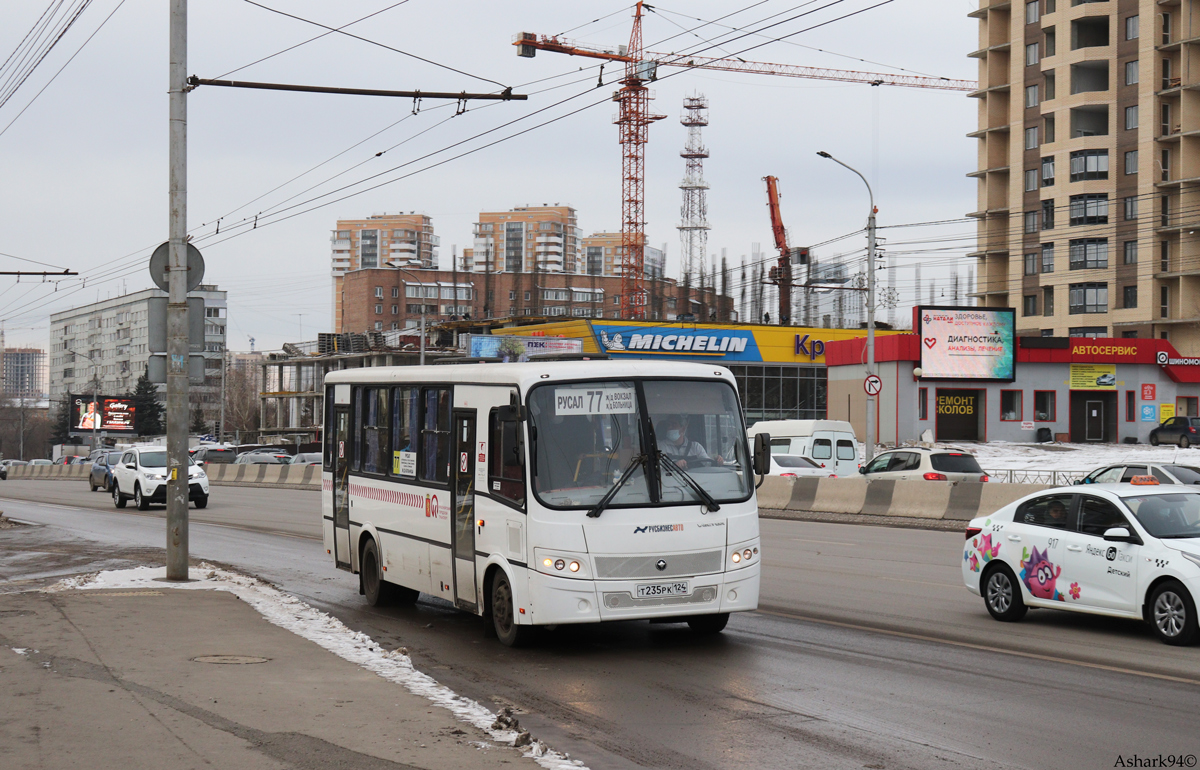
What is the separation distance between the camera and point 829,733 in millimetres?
7586

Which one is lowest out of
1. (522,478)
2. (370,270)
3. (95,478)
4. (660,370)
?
(95,478)

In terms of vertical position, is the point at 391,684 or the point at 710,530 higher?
the point at 710,530

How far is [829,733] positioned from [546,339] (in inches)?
2566

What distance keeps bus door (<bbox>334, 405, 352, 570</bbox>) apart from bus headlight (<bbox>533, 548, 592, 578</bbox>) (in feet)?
16.6

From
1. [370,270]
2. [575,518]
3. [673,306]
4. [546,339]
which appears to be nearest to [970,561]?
[575,518]

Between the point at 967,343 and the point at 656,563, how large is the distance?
52176mm

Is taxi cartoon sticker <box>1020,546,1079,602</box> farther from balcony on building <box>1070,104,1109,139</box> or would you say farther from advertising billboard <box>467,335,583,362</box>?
balcony on building <box>1070,104,1109,139</box>

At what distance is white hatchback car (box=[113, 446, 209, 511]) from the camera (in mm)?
35562

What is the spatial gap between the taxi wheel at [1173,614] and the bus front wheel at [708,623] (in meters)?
3.74

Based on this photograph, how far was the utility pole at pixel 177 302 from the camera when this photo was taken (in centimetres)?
1447

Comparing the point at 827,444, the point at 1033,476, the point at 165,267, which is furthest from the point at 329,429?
the point at 1033,476

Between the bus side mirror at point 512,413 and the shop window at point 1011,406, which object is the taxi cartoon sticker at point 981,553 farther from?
the shop window at point 1011,406

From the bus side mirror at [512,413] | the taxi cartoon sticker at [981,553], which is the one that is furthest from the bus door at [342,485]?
the taxi cartoon sticker at [981,553]

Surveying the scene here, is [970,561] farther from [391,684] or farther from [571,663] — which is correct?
[391,684]
